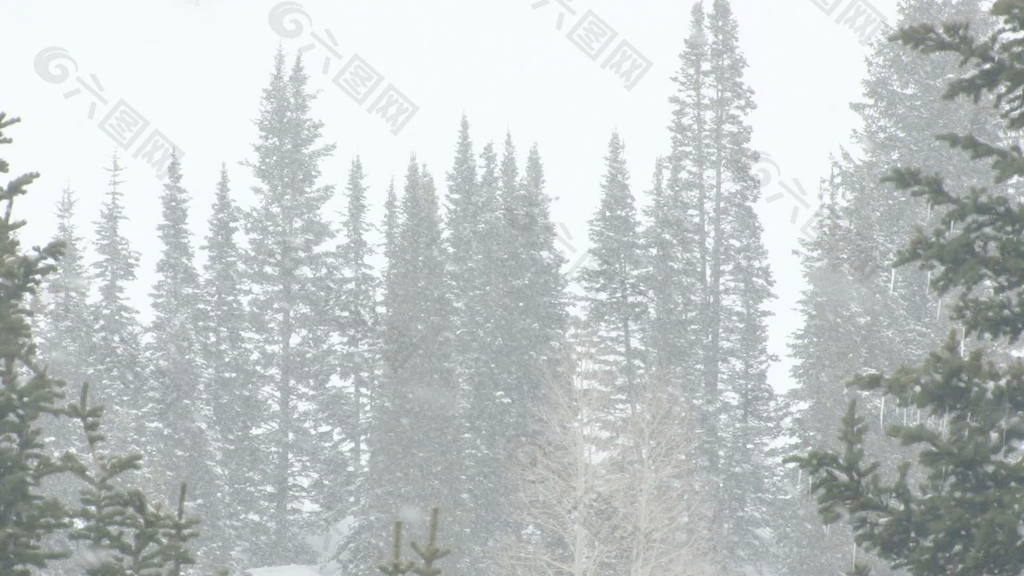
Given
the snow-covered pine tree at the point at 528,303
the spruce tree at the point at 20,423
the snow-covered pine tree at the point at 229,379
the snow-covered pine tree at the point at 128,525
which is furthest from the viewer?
the snow-covered pine tree at the point at 229,379

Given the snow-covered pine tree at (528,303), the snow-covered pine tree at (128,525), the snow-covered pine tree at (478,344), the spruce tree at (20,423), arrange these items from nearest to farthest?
1. the snow-covered pine tree at (128,525)
2. the spruce tree at (20,423)
3. the snow-covered pine tree at (478,344)
4. the snow-covered pine tree at (528,303)

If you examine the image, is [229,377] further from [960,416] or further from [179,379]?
[960,416]

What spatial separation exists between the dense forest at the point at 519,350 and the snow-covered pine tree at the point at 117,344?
0.14 m

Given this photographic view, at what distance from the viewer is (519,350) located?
45.9m

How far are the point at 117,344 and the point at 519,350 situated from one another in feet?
50.9

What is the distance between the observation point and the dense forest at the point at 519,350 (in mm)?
33531

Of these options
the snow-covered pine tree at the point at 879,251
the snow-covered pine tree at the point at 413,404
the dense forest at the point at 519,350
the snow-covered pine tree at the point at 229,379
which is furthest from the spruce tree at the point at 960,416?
the snow-covered pine tree at the point at 229,379

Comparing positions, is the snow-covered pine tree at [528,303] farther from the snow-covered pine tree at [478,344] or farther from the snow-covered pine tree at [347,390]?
the snow-covered pine tree at [347,390]

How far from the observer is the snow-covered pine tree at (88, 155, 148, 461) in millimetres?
46062

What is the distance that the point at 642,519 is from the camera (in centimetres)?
2852

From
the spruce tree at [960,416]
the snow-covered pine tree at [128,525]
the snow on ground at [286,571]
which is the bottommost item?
the snow on ground at [286,571]

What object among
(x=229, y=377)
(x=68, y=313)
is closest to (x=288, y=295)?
(x=229, y=377)

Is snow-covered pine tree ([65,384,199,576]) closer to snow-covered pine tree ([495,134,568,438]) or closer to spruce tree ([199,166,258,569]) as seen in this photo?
snow-covered pine tree ([495,134,568,438])

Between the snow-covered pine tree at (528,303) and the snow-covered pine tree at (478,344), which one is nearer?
the snow-covered pine tree at (478,344)
